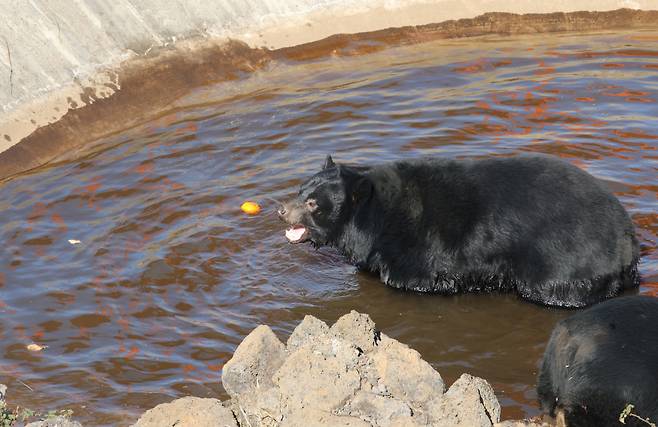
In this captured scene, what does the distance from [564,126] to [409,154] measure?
1.70 meters

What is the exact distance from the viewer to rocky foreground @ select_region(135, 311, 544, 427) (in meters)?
4.67

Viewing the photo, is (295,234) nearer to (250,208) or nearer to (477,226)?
(250,208)

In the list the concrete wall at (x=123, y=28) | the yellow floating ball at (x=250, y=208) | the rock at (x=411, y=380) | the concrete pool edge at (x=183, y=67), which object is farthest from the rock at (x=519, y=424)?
the concrete wall at (x=123, y=28)

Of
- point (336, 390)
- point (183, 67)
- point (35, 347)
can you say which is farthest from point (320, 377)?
point (183, 67)

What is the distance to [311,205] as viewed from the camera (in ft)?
25.7

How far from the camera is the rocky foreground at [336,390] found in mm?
4668

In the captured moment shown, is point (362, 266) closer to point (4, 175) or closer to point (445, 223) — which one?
point (445, 223)

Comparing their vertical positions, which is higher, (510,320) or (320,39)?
(320,39)

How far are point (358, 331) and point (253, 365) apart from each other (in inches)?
22.5

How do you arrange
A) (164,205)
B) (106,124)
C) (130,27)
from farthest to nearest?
1. (130,27)
2. (106,124)
3. (164,205)

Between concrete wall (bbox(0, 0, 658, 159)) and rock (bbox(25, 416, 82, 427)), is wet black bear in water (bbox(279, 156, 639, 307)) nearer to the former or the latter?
rock (bbox(25, 416, 82, 427))

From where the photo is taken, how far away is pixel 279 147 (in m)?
10.2

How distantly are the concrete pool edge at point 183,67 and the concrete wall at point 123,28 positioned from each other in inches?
2.7

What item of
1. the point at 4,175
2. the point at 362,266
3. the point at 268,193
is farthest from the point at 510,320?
the point at 4,175
